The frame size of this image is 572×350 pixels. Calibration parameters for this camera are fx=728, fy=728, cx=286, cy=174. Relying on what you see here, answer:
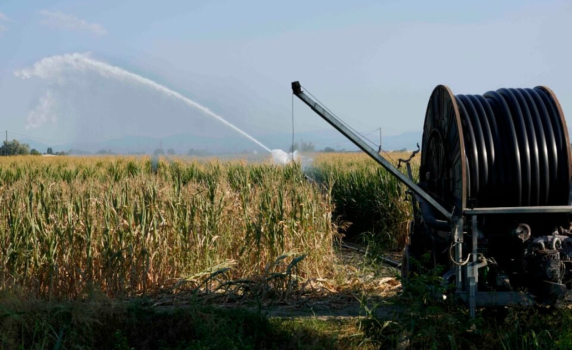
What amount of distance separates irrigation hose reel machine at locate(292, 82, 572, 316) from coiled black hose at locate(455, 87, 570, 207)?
0.04 ft

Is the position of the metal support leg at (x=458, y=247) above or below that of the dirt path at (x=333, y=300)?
above

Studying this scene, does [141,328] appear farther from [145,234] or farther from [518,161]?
[518,161]

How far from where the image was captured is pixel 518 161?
788 centimetres

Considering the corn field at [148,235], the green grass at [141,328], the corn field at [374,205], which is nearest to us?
the green grass at [141,328]

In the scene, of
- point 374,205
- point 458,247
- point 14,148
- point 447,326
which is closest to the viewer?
point 447,326

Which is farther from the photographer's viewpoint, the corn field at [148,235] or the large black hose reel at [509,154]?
the corn field at [148,235]

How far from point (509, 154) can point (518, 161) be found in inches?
5.4

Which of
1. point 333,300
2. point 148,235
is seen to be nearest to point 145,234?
point 148,235

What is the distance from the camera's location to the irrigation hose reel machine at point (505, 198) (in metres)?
7.52

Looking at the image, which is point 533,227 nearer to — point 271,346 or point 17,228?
point 271,346

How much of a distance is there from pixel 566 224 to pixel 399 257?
724 centimetres

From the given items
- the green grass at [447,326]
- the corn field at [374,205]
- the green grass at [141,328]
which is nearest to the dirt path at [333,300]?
the green grass at [141,328]

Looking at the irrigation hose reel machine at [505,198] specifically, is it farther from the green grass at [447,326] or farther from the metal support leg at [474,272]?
the green grass at [447,326]

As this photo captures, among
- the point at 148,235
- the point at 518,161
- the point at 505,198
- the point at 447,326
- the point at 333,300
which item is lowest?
the point at 333,300
